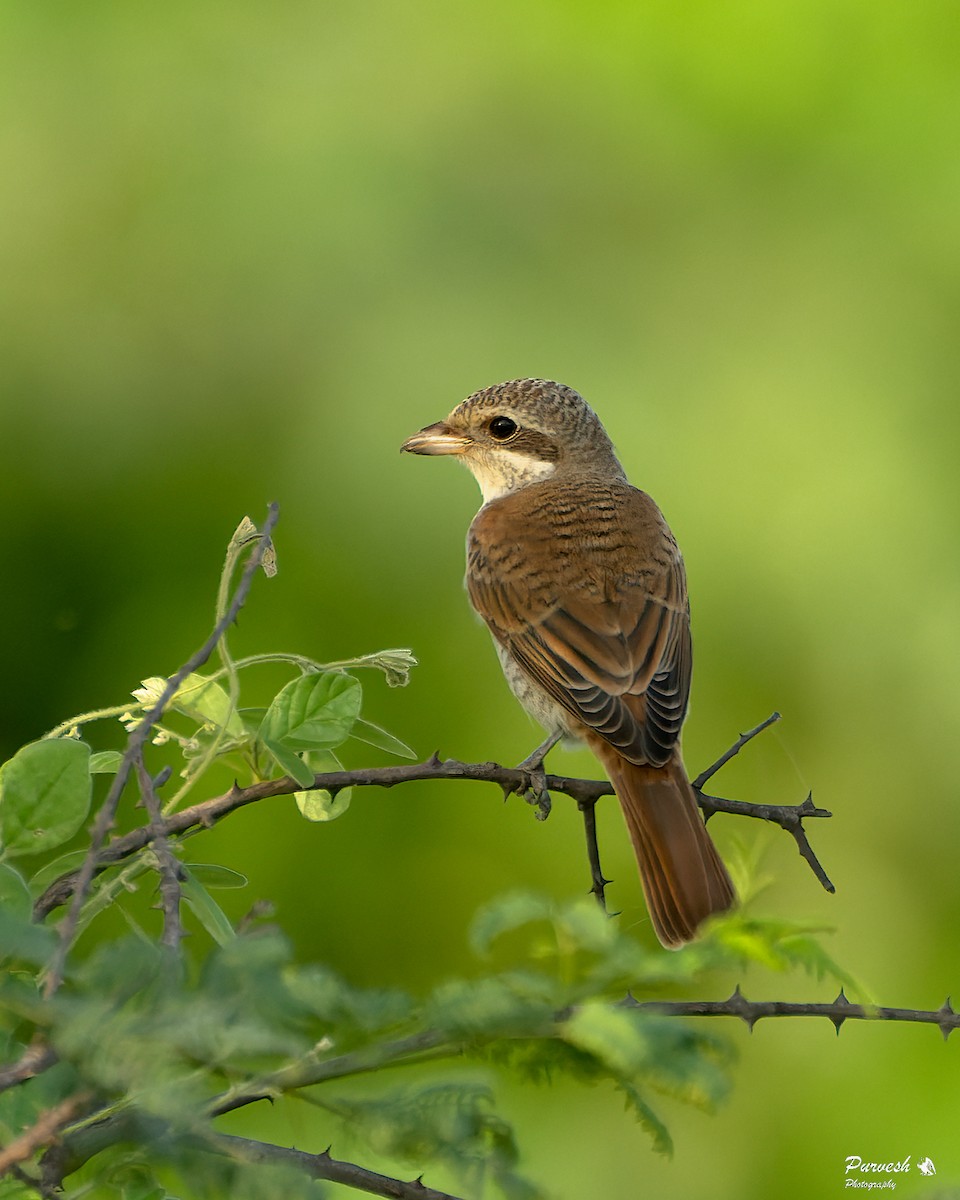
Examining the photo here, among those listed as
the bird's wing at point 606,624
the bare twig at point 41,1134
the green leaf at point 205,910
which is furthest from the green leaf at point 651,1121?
the bird's wing at point 606,624

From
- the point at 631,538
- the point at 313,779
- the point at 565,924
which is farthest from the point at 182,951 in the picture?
the point at 631,538

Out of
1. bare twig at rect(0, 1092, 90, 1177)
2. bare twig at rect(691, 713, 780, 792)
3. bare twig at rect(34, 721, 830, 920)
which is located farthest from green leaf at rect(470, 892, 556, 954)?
bare twig at rect(691, 713, 780, 792)

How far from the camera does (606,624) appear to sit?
3355mm

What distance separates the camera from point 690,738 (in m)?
4.44

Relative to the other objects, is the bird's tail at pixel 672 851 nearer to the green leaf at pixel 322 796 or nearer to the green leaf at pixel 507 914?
the green leaf at pixel 322 796

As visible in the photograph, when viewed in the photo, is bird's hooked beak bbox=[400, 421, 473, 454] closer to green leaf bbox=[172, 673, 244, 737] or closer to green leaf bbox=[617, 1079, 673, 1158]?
green leaf bbox=[172, 673, 244, 737]

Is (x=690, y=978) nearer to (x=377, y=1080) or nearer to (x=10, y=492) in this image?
(x=377, y=1080)

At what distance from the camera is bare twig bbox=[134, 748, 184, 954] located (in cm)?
116

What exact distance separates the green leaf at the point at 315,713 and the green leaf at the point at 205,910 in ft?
0.78

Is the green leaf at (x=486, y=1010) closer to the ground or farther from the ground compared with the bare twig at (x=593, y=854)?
closer to the ground

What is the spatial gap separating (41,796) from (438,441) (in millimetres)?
2832

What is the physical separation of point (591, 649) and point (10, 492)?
2.51 metres

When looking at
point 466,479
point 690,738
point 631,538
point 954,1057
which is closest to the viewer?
point 631,538

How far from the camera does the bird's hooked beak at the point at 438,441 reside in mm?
4152
